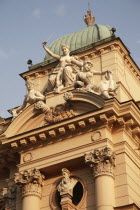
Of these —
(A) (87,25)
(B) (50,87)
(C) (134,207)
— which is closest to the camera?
(C) (134,207)

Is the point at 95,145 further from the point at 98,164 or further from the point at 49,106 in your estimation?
the point at 49,106

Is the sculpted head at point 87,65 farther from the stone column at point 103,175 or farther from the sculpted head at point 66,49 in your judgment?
the stone column at point 103,175

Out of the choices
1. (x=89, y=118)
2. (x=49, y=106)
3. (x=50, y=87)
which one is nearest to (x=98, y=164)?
(x=89, y=118)

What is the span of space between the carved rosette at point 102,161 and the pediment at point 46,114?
7.03ft

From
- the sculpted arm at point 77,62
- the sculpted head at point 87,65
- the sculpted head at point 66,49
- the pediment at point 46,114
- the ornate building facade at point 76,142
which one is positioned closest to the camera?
the ornate building facade at point 76,142

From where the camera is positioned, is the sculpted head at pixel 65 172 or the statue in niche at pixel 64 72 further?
the statue in niche at pixel 64 72

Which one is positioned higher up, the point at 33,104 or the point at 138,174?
the point at 33,104

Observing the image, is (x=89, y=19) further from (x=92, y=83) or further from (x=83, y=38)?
(x=92, y=83)

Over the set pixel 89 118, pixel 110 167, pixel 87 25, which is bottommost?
pixel 110 167

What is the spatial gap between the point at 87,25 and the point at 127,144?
36.0ft

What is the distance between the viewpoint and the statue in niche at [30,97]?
80.5ft

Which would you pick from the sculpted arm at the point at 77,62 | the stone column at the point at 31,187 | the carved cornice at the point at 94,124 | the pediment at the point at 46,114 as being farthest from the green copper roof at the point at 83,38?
the stone column at the point at 31,187

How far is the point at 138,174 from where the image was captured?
22.2 m

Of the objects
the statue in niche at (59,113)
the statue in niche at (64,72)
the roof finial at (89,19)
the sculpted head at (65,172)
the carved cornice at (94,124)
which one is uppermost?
the roof finial at (89,19)
